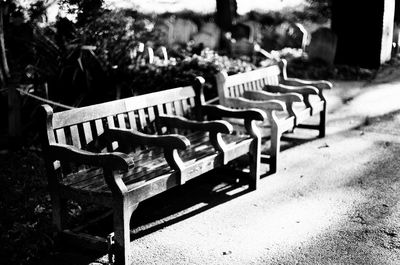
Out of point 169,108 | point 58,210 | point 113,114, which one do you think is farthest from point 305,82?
point 58,210

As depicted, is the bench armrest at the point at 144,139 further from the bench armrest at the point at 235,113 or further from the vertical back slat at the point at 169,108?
the bench armrest at the point at 235,113

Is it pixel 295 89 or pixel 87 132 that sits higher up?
pixel 87 132

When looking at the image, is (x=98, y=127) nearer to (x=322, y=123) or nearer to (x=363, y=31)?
(x=322, y=123)

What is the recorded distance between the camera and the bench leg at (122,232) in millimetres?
3605

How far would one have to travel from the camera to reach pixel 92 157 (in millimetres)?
3607

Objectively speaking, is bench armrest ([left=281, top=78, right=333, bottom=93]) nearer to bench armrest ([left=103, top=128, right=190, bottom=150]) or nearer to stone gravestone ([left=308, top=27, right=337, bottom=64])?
bench armrest ([left=103, top=128, right=190, bottom=150])

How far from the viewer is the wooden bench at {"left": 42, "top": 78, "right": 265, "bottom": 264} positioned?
12.0ft

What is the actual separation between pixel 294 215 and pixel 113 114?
6.13ft

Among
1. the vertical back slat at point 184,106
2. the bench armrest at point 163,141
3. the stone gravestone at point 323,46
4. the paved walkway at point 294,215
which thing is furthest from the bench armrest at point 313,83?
the stone gravestone at point 323,46

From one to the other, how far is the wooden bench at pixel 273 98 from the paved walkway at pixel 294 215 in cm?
46

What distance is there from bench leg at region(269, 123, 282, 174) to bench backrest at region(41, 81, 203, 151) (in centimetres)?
93

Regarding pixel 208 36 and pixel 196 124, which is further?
pixel 208 36

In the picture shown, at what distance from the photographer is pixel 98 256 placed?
3.90 metres

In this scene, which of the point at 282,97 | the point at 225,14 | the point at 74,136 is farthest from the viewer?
the point at 225,14
